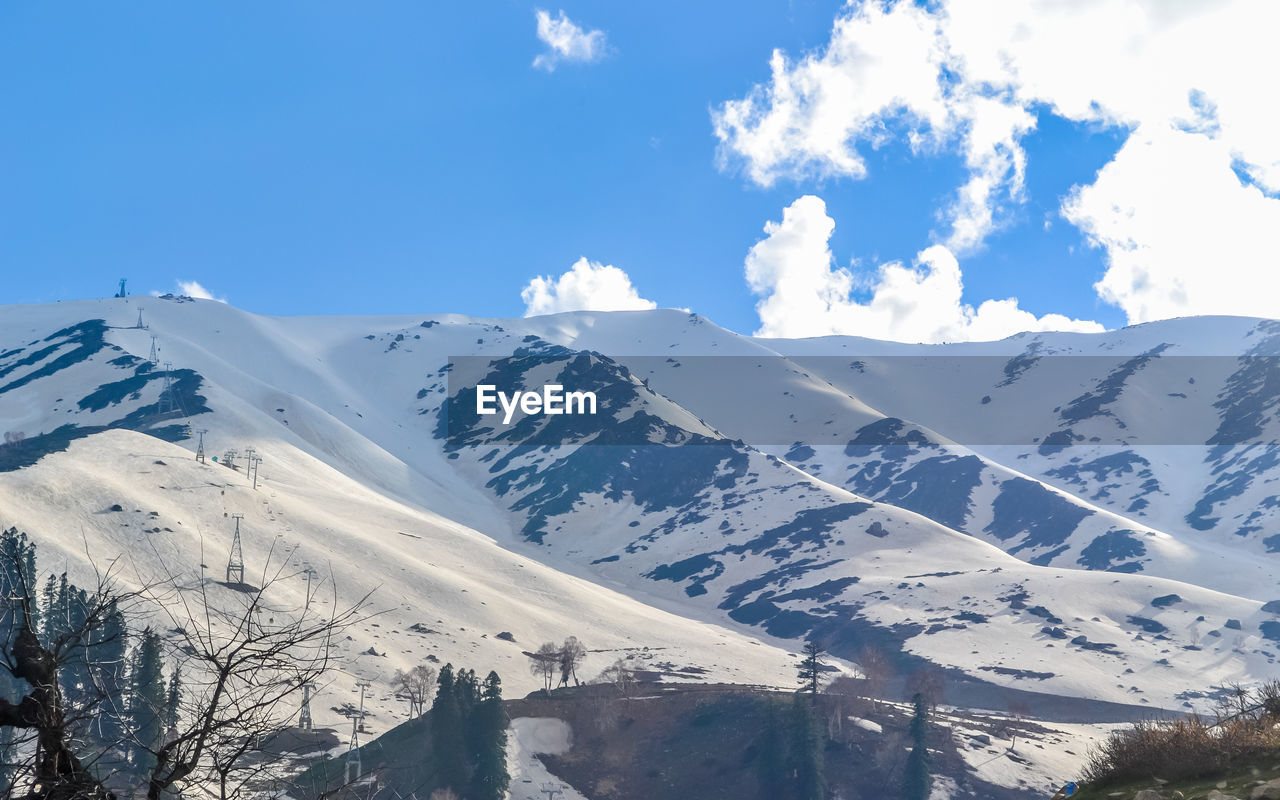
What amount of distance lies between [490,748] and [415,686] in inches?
1166

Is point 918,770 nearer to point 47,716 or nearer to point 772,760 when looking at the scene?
point 772,760

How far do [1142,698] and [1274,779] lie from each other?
147628 millimetres

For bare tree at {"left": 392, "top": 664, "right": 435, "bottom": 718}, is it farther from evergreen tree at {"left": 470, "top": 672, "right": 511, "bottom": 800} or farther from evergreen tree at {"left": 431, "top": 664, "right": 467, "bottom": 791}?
evergreen tree at {"left": 470, "top": 672, "right": 511, "bottom": 800}

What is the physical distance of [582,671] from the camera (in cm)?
13538

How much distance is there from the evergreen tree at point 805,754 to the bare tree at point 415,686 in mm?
40102

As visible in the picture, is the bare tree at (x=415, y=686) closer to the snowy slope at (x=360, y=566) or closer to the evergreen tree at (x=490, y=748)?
the snowy slope at (x=360, y=566)

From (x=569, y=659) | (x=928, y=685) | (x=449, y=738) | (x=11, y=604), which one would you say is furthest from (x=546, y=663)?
(x=11, y=604)

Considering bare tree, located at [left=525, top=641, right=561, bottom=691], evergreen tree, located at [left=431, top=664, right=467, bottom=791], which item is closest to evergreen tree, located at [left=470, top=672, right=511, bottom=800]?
evergreen tree, located at [left=431, top=664, right=467, bottom=791]

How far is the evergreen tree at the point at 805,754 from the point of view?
91812 mm

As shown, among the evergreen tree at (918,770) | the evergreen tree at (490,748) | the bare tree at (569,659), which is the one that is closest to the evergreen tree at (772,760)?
the evergreen tree at (918,770)

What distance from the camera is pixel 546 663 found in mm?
127875

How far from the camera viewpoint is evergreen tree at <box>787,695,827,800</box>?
91812 millimetres

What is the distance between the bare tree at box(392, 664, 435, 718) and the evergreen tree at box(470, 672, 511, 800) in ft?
64.1

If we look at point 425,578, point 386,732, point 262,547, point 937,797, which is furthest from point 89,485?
point 937,797
